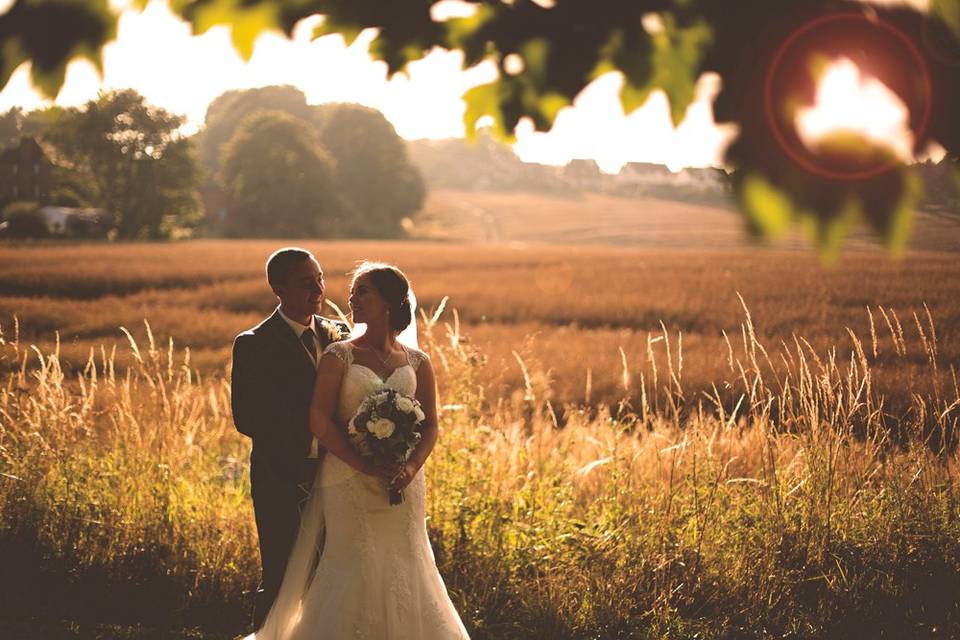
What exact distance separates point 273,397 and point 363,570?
989 mm

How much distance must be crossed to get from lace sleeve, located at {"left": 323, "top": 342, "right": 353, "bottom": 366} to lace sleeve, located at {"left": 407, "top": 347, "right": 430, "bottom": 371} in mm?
332

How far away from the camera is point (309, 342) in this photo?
13.3 feet

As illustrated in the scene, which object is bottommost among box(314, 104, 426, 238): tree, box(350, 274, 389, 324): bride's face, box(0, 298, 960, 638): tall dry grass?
box(0, 298, 960, 638): tall dry grass

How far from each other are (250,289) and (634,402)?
36.6ft

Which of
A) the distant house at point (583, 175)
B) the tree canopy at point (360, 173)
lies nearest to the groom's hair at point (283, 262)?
the tree canopy at point (360, 173)

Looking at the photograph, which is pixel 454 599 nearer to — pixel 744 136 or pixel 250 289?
pixel 744 136

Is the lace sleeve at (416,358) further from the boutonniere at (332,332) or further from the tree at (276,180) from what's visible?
the tree at (276,180)

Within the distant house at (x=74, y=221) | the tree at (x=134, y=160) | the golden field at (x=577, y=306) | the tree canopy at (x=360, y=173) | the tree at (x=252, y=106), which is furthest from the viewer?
the tree at (x=252, y=106)

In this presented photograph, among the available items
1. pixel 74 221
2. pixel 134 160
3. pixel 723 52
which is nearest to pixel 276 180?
pixel 134 160

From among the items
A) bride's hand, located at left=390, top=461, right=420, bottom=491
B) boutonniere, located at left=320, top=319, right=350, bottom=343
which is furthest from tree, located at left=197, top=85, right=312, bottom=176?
bride's hand, located at left=390, top=461, right=420, bottom=491

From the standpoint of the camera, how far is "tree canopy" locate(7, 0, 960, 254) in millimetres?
1525

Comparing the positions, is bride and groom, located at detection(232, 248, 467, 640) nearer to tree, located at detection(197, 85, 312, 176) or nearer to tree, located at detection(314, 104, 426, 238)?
tree, located at detection(314, 104, 426, 238)

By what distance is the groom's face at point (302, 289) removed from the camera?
393 centimetres

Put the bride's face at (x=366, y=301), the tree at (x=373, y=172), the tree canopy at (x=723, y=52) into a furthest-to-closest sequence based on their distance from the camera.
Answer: the tree at (x=373, y=172), the bride's face at (x=366, y=301), the tree canopy at (x=723, y=52)
